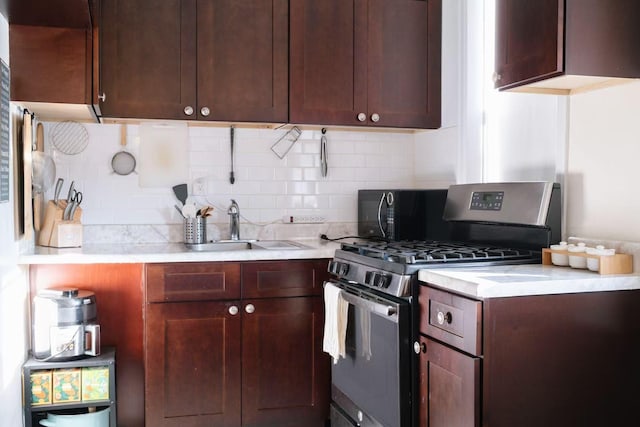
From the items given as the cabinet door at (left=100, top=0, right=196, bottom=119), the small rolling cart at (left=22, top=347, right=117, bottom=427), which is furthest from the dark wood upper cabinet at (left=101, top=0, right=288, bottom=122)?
the small rolling cart at (left=22, top=347, right=117, bottom=427)

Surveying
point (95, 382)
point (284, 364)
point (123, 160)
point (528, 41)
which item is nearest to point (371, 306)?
point (284, 364)

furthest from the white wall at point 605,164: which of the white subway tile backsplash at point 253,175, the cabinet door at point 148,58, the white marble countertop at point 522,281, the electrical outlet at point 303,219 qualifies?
the cabinet door at point 148,58

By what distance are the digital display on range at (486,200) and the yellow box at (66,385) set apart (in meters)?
1.92

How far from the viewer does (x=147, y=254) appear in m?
3.04

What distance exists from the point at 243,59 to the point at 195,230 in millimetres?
913

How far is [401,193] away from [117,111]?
150 cm

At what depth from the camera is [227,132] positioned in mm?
3686

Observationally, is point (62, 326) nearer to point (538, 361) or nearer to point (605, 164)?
point (538, 361)

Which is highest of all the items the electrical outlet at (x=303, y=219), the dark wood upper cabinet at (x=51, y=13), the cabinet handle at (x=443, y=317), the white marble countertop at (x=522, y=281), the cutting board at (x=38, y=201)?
the dark wood upper cabinet at (x=51, y=13)

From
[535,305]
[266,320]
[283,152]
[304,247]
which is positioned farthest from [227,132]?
[535,305]

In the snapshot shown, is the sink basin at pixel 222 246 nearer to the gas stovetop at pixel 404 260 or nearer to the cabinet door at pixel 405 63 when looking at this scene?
the gas stovetop at pixel 404 260

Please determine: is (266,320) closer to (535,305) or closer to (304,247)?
(304,247)

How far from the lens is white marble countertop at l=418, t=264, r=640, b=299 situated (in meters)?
2.12

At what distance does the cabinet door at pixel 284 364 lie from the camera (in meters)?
3.16
